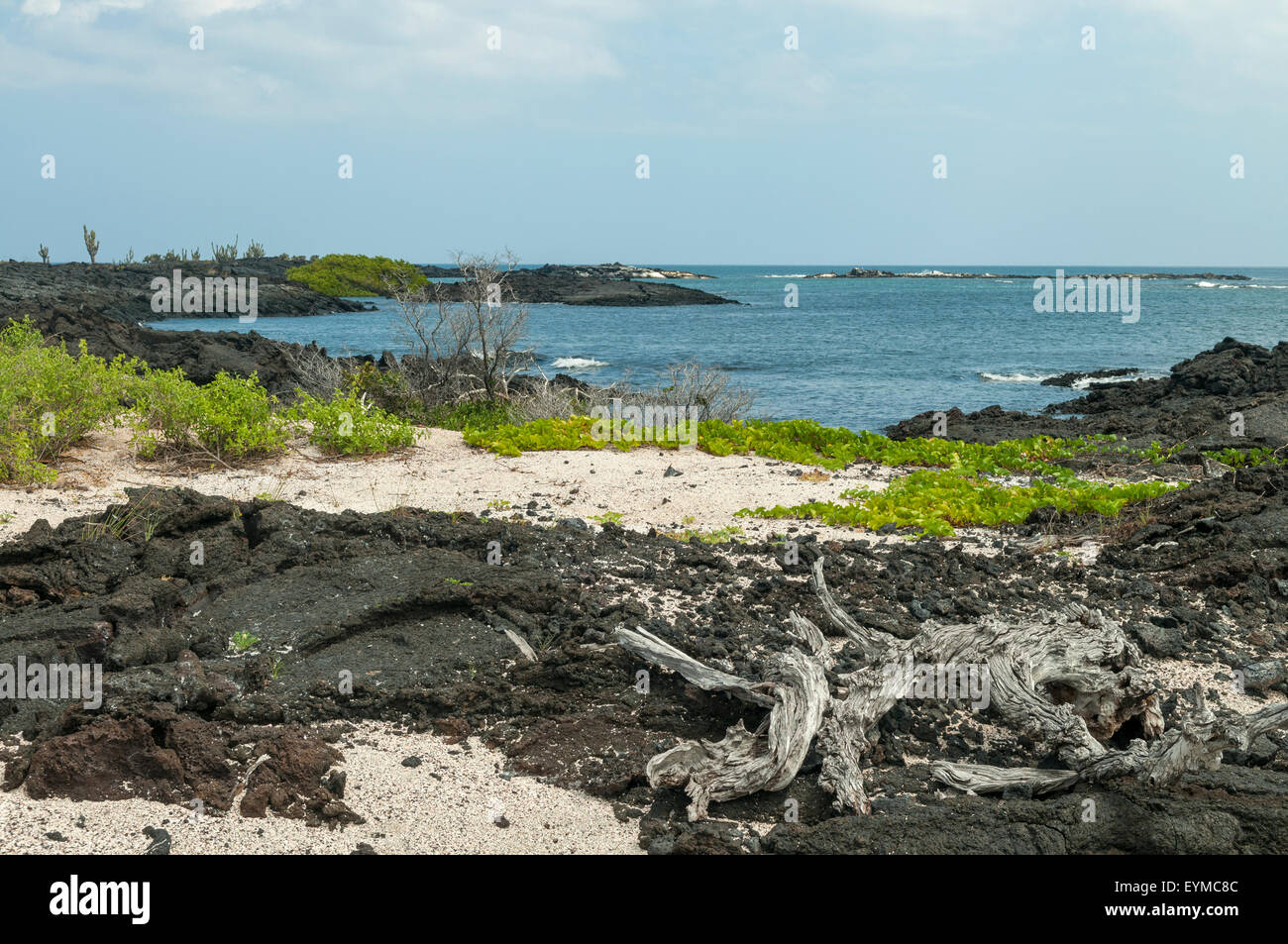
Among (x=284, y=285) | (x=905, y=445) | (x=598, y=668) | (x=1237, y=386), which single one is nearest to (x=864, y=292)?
(x=284, y=285)

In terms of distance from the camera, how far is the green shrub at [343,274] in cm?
6831

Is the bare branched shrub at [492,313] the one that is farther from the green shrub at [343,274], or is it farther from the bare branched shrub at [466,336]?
the green shrub at [343,274]

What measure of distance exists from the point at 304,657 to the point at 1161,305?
266 feet

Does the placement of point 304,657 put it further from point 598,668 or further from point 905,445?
point 905,445

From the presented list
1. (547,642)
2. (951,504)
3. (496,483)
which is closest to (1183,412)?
(951,504)

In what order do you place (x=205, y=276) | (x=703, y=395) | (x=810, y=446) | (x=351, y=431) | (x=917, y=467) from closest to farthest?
(x=351, y=431), (x=917, y=467), (x=810, y=446), (x=703, y=395), (x=205, y=276)

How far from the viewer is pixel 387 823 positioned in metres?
3.81

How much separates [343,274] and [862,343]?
44133 millimetres

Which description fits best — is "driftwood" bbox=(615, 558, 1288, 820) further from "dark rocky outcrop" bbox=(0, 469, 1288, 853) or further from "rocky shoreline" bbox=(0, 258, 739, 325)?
"rocky shoreline" bbox=(0, 258, 739, 325)

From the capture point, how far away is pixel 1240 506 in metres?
7.90

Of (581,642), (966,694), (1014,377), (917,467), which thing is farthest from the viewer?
(1014,377)

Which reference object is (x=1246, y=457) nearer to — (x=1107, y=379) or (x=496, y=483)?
(x=496, y=483)

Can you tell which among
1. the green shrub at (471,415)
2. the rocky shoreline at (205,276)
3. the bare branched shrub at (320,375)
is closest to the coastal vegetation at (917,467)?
the green shrub at (471,415)

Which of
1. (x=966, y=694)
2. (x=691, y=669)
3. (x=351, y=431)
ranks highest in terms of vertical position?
(x=351, y=431)
